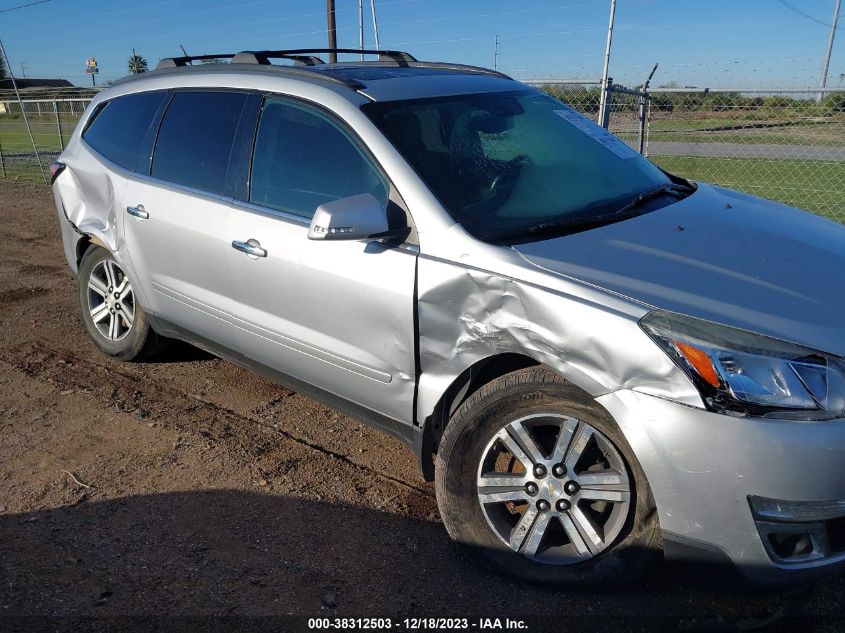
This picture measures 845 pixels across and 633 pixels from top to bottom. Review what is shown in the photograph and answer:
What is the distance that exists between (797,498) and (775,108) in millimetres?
8761

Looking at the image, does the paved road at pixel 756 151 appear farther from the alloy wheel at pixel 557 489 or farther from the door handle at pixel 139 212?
the alloy wheel at pixel 557 489

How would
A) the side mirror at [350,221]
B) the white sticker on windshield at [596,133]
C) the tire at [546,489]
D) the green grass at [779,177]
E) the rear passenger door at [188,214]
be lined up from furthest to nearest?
the green grass at [779,177] → the white sticker on windshield at [596,133] → the rear passenger door at [188,214] → the side mirror at [350,221] → the tire at [546,489]

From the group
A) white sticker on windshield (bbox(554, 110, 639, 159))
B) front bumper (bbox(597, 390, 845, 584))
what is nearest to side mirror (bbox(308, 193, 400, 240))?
front bumper (bbox(597, 390, 845, 584))

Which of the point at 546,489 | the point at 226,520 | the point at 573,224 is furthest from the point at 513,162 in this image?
the point at 226,520

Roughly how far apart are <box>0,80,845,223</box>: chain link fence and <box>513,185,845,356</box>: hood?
5.15 m

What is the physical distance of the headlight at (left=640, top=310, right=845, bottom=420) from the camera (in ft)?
7.23

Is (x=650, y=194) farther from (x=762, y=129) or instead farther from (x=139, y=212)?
(x=762, y=129)

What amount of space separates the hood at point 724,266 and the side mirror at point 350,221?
54 centimetres

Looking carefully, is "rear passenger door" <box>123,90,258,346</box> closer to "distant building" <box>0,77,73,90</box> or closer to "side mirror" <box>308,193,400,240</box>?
"side mirror" <box>308,193,400,240</box>

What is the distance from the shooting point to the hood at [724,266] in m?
2.35

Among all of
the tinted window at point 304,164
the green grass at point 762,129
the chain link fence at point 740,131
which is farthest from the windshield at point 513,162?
the green grass at point 762,129

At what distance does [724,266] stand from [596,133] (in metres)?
1.48

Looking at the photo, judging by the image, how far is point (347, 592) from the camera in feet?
9.05

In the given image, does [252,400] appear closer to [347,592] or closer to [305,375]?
[305,375]
